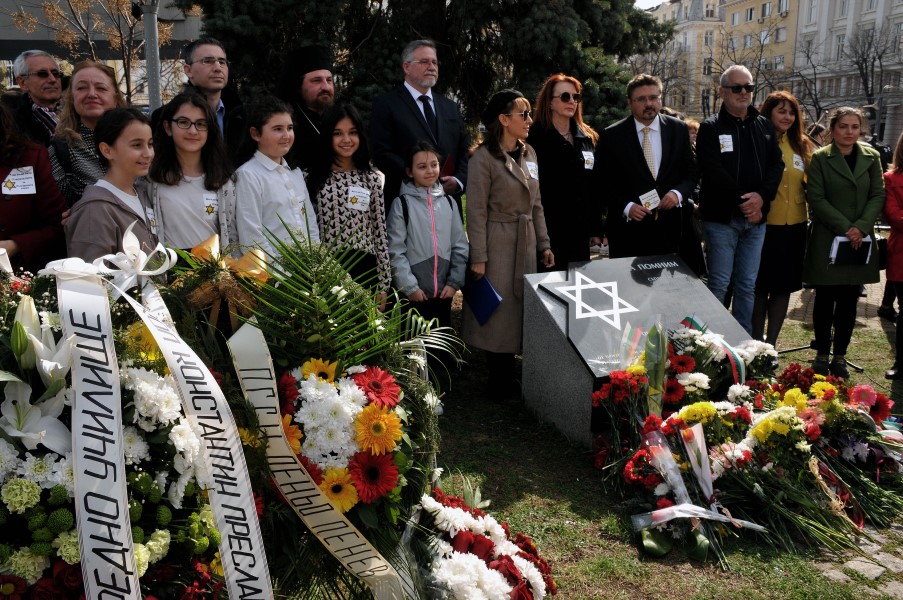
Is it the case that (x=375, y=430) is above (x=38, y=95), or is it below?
below

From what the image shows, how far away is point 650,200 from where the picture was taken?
5.66 m

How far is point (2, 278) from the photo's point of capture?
215cm

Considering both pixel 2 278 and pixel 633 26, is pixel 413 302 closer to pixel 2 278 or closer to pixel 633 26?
pixel 2 278

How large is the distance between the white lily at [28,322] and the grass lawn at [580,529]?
2.06 m

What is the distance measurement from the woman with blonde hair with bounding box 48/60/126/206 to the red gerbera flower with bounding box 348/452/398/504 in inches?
106

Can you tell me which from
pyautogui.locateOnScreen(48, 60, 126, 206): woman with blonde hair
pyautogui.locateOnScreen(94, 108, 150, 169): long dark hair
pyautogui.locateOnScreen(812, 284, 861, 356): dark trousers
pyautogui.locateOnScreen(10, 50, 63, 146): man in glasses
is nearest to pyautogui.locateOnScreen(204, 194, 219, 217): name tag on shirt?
pyautogui.locateOnScreen(94, 108, 150, 169): long dark hair

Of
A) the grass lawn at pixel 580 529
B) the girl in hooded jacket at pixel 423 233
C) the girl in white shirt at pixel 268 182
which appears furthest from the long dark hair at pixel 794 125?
the girl in white shirt at pixel 268 182

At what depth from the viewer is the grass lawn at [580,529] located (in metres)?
3.19

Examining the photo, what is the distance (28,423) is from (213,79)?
3.43m

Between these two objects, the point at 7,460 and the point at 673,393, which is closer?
the point at 7,460

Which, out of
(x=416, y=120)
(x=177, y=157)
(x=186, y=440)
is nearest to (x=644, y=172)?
(x=416, y=120)

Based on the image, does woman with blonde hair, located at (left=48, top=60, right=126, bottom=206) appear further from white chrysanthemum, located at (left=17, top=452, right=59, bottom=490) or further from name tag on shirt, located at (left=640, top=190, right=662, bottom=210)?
name tag on shirt, located at (left=640, top=190, right=662, bottom=210)

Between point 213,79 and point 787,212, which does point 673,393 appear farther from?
point 213,79

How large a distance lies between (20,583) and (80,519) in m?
0.20
